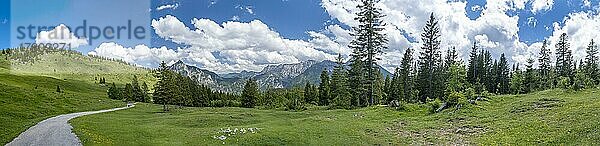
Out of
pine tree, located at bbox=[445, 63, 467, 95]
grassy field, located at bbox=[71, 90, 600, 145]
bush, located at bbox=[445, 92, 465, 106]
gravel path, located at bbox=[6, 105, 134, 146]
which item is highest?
pine tree, located at bbox=[445, 63, 467, 95]

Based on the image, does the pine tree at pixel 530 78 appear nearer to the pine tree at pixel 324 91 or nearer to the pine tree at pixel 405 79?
the pine tree at pixel 405 79

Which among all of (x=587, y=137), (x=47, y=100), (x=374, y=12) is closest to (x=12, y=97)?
(x=47, y=100)

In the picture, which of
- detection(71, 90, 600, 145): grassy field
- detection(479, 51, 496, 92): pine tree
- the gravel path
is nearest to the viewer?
detection(71, 90, 600, 145): grassy field

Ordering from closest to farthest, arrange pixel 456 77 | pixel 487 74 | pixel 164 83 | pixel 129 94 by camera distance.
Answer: pixel 164 83, pixel 456 77, pixel 487 74, pixel 129 94

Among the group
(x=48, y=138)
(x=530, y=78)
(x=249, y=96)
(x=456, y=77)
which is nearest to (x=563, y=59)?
(x=530, y=78)

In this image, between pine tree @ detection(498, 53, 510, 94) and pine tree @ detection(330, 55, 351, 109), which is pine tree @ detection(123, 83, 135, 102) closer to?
pine tree @ detection(330, 55, 351, 109)

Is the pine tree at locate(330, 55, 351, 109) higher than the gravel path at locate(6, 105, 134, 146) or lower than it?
higher

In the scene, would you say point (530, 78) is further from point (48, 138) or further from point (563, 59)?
point (48, 138)

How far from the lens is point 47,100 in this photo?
8025cm

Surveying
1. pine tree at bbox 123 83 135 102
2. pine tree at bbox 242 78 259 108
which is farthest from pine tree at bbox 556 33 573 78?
pine tree at bbox 123 83 135 102

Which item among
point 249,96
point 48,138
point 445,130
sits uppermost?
point 249,96

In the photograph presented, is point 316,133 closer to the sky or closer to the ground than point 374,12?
closer to the ground

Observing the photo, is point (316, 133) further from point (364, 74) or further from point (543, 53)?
point (543, 53)

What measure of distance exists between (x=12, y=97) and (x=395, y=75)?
86.3 metres
